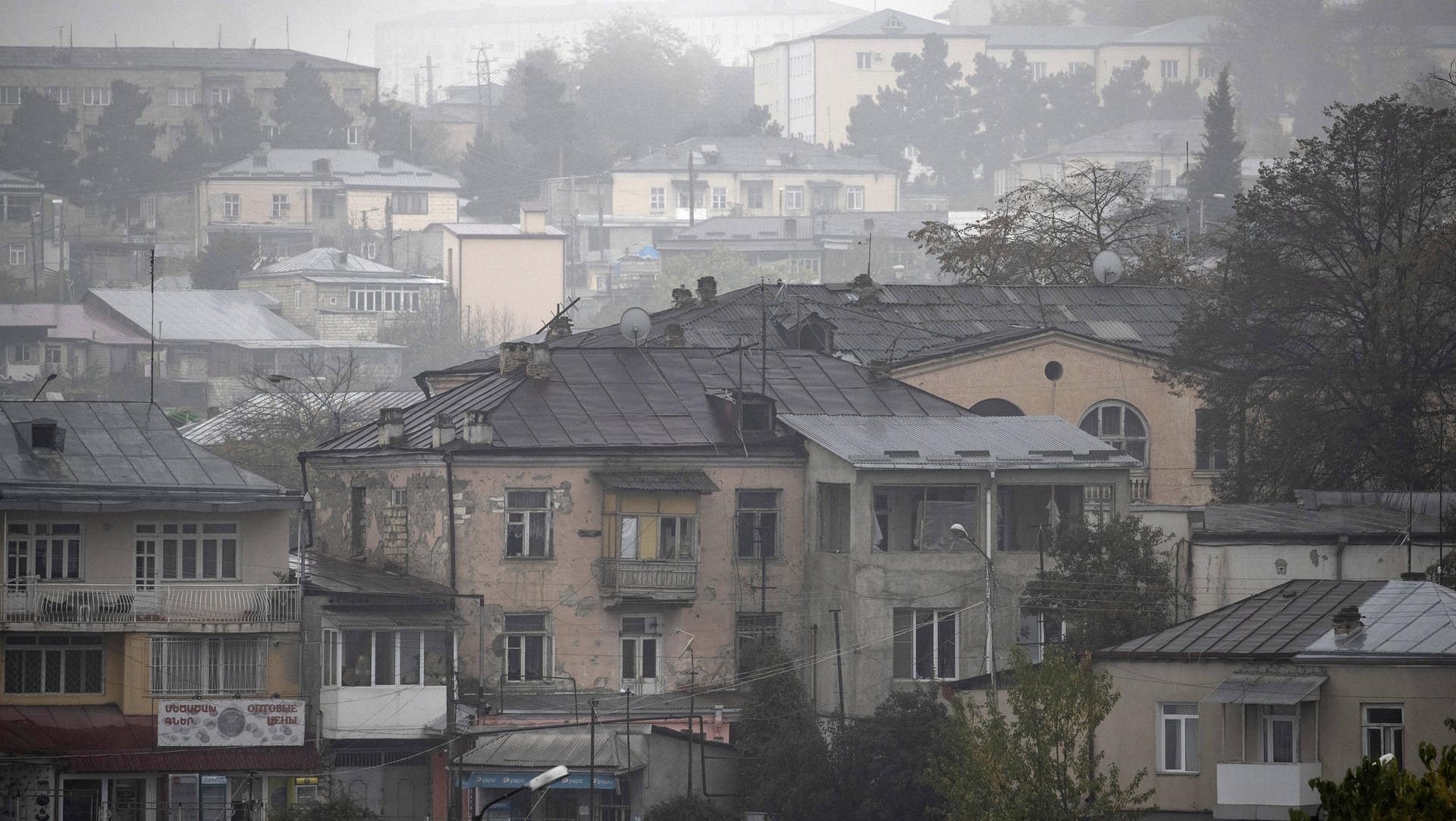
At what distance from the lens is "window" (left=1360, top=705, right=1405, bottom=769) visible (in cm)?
3109

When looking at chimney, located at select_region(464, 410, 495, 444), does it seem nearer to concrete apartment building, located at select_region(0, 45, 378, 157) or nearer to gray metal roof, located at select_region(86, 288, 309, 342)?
gray metal roof, located at select_region(86, 288, 309, 342)

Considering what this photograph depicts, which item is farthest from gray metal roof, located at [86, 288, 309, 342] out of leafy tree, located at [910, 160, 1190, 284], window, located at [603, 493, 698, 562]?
window, located at [603, 493, 698, 562]

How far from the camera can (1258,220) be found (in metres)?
48.6

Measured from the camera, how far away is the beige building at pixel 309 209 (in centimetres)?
12188

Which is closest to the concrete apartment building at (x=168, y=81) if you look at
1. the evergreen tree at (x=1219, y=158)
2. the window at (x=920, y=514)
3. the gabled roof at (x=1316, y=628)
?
the evergreen tree at (x=1219, y=158)

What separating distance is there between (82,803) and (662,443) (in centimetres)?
1197

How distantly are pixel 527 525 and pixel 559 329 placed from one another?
1222 cm

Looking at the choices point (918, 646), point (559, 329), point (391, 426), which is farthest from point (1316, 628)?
point (559, 329)

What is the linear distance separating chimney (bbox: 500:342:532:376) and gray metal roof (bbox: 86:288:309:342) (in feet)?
179

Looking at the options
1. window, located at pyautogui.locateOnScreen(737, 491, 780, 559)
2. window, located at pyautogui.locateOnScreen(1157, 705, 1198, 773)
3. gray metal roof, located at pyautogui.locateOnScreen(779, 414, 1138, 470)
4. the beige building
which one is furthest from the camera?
the beige building

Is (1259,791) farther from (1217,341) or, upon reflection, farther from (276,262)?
(276,262)

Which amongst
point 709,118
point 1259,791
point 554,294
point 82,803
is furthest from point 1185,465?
point 709,118

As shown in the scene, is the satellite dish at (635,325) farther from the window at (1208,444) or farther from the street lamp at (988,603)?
the window at (1208,444)

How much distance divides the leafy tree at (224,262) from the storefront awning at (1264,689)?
8429cm
